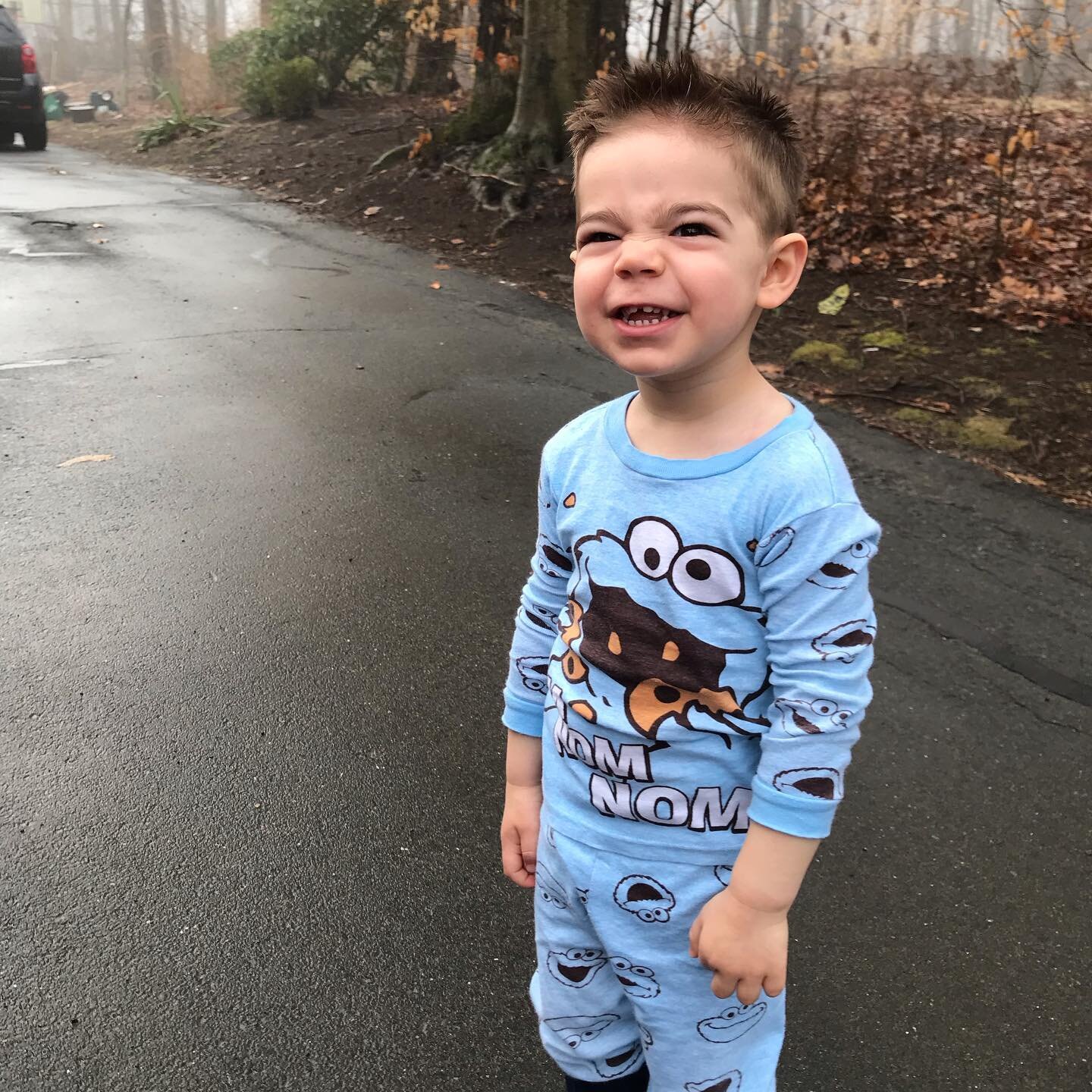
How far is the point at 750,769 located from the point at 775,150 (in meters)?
0.82

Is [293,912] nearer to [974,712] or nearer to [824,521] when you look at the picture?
[824,521]

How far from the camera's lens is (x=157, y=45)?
29.4m

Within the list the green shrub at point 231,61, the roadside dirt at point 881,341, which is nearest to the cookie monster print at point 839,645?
the roadside dirt at point 881,341

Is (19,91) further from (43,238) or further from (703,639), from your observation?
(703,639)

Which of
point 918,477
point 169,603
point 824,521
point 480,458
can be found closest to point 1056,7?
point 918,477

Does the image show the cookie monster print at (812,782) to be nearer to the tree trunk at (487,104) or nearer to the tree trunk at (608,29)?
the tree trunk at (608,29)

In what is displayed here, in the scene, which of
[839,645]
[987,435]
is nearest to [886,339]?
[987,435]

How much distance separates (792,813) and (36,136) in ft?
69.9

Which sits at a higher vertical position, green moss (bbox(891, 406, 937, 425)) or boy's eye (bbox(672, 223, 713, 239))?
boy's eye (bbox(672, 223, 713, 239))

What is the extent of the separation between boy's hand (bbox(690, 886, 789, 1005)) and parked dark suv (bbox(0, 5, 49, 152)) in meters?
20.3

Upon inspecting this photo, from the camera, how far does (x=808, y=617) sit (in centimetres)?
125

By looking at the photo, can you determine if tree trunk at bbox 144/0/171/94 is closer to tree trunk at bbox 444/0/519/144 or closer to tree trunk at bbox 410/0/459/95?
tree trunk at bbox 410/0/459/95

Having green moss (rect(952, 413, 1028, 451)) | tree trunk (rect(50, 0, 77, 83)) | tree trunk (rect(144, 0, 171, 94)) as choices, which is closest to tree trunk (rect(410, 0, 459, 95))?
green moss (rect(952, 413, 1028, 451))

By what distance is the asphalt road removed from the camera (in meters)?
2.18
